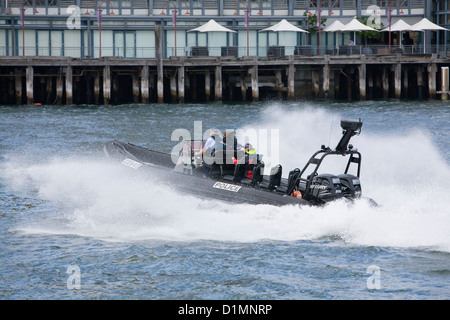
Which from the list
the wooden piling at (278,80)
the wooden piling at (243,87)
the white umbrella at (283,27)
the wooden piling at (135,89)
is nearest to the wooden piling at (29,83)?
the wooden piling at (135,89)

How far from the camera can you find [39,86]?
4581cm

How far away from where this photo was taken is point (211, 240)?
14.6m

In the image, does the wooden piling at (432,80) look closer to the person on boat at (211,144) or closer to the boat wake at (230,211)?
the boat wake at (230,211)

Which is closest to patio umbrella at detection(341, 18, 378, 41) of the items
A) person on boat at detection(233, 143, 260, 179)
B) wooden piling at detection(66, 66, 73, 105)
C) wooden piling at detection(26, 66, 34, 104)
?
wooden piling at detection(66, 66, 73, 105)

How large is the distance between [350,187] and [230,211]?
238 centimetres

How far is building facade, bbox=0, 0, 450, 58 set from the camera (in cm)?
4978

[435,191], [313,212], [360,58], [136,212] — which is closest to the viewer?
[313,212]

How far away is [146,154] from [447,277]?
32.1ft

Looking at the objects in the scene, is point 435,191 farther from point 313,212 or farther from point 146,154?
point 146,154

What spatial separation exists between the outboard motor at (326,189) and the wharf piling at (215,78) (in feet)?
92.0

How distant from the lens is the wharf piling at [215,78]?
141 feet

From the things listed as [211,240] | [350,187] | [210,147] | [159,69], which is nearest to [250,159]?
[210,147]

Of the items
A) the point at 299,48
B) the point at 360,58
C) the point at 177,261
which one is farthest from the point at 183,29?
the point at 177,261
